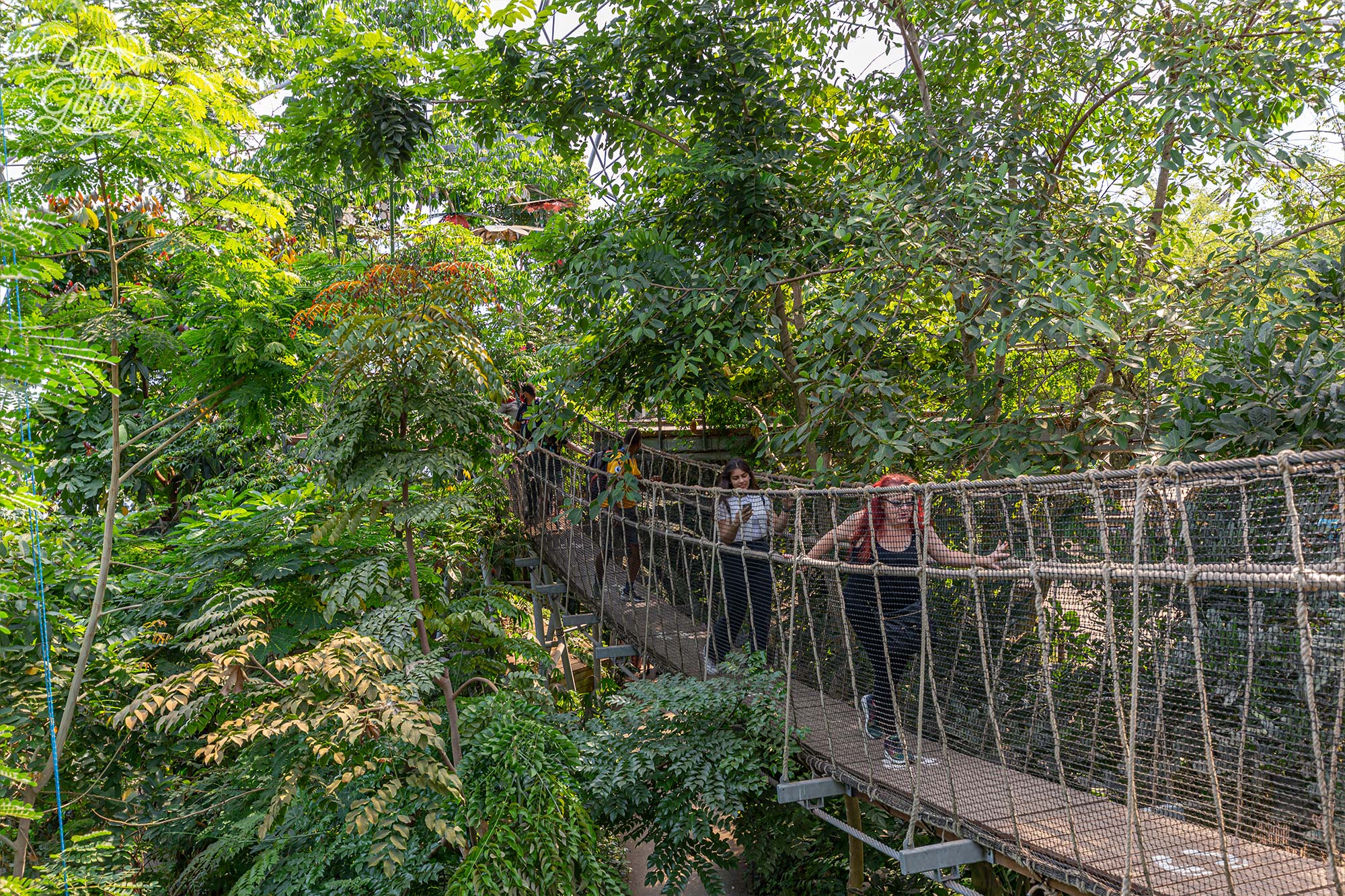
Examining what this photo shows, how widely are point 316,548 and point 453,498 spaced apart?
3.38ft

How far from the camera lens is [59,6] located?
67.6 inches

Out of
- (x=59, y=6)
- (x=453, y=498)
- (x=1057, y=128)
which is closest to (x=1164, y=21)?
(x=1057, y=128)

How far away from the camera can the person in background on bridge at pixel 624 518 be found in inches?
162

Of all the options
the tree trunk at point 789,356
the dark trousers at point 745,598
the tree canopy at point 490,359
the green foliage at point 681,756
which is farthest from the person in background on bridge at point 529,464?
the green foliage at point 681,756

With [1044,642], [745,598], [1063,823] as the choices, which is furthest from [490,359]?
[1063,823]

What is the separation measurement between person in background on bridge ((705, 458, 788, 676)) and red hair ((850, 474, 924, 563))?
1.41 feet

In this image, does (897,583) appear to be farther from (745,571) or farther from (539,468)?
(539,468)

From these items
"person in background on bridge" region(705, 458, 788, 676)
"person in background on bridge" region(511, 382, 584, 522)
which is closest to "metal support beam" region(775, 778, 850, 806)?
"person in background on bridge" region(705, 458, 788, 676)

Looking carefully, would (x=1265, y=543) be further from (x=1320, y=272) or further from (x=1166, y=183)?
(x=1166, y=183)

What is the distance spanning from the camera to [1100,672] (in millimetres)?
2354

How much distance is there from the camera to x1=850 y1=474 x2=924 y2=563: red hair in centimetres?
257

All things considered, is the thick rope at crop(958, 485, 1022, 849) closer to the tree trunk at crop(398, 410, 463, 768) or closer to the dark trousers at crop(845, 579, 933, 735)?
the dark trousers at crop(845, 579, 933, 735)

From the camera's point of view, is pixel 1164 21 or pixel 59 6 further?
pixel 1164 21

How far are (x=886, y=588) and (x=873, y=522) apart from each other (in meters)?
0.22
